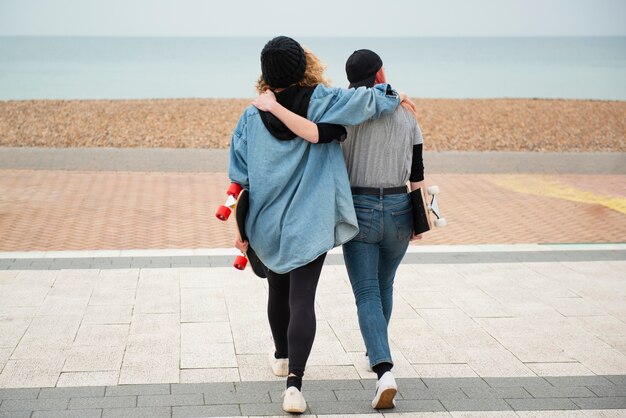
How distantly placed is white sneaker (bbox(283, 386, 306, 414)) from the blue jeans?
37 cm

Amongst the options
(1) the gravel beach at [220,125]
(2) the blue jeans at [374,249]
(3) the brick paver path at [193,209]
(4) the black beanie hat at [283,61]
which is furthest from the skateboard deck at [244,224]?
(1) the gravel beach at [220,125]

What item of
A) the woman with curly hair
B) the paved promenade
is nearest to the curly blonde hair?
the woman with curly hair

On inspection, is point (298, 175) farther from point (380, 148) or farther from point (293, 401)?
point (293, 401)

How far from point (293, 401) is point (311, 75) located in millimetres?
1455

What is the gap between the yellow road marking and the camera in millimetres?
10828

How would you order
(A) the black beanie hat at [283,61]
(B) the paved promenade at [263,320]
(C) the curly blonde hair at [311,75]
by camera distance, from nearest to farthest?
(A) the black beanie hat at [283,61], (C) the curly blonde hair at [311,75], (B) the paved promenade at [263,320]

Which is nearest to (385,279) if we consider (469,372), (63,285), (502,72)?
(469,372)

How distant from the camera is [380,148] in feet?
13.5

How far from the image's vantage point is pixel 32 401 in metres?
4.16

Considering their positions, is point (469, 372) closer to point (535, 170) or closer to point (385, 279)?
point (385, 279)

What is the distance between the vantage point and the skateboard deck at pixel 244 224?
160 inches

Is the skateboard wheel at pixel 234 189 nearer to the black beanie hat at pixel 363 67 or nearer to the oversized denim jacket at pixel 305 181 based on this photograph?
the oversized denim jacket at pixel 305 181

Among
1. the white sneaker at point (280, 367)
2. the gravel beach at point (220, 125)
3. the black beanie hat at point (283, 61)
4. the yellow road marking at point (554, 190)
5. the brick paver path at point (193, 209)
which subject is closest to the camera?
the black beanie hat at point (283, 61)

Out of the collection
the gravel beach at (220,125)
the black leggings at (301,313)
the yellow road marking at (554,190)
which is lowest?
the gravel beach at (220,125)
